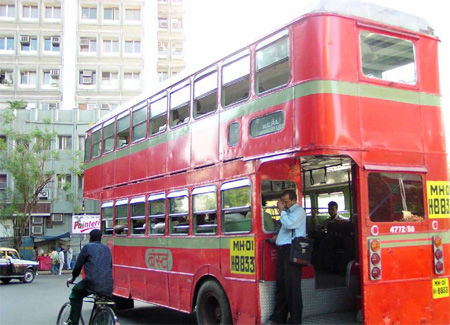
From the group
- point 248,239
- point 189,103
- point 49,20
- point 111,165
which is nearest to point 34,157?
point 49,20

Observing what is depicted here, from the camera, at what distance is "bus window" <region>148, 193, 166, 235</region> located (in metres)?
10.4

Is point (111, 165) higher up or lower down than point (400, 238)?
higher up

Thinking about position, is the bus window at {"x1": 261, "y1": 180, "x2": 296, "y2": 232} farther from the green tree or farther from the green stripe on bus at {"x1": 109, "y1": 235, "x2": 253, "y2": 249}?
the green tree

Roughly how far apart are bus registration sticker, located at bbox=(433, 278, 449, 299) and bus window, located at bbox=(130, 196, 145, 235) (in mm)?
6154

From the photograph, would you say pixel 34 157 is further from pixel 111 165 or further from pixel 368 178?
pixel 368 178

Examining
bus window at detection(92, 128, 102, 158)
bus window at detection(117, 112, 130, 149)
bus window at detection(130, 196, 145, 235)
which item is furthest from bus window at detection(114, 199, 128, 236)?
bus window at detection(92, 128, 102, 158)

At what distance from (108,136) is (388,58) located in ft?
27.1

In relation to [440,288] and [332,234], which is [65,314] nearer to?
[332,234]

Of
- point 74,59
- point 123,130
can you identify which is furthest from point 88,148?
point 74,59

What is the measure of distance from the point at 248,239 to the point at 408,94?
3037 mm

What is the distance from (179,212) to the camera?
385 inches

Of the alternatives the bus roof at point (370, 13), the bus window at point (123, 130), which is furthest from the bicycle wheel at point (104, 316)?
the bus window at point (123, 130)

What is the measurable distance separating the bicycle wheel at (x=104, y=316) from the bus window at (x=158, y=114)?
3.95 metres

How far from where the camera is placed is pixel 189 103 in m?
9.71
